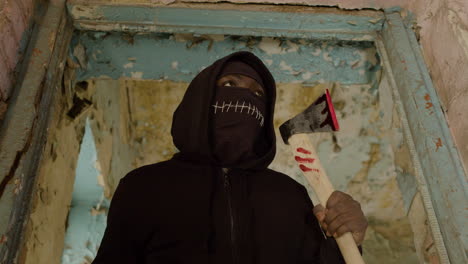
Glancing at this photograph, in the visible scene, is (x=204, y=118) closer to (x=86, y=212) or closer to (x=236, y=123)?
(x=236, y=123)

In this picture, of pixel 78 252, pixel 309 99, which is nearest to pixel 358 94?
pixel 309 99

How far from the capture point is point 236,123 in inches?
54.6

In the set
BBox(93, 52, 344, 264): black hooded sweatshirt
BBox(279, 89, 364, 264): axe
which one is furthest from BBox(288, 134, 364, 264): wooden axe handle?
BBox(93, 52, 344, 264): black hooded sweatshirt

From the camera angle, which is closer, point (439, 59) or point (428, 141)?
point (428, 141)

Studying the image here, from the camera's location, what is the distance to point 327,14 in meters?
1.53

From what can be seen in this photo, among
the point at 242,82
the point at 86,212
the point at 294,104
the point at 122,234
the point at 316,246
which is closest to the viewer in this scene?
the point at 122,234

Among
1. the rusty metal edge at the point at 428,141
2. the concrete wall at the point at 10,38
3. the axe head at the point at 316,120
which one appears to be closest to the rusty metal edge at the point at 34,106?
the concrete wall at the point at 10,38

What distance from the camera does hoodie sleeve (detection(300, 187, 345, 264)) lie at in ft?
4.08

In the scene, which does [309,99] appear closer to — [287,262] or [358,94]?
[358,94]

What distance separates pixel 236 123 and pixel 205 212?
0.30m

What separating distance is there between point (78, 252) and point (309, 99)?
4.82 ft

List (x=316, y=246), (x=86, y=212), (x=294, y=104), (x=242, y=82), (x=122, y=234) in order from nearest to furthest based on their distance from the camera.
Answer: (x=122, y=234) → (x=316, y=246) → (x=242, y=82) → (x=86, y=212) → (x=294, y=104)

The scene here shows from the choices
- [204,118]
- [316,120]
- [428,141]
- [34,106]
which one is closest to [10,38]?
[34,106]

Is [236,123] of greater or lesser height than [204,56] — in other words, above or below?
below
